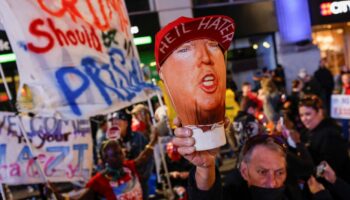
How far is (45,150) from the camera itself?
4.48 metres

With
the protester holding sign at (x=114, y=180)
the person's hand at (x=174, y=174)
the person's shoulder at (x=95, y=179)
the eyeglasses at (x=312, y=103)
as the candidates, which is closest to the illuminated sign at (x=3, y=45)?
the person's hand at (x=174, y=174)

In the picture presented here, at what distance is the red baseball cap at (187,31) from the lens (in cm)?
156

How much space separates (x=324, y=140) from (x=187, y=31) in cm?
264

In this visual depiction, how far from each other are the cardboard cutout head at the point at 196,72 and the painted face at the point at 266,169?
2.84ft

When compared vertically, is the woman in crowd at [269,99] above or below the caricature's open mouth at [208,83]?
below

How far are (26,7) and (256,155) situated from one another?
2.11 m

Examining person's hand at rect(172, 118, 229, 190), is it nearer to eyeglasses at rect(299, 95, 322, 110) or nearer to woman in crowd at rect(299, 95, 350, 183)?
woman in crowd at rect(299, 95, 350, 183)

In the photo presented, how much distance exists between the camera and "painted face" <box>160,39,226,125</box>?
5.17ft

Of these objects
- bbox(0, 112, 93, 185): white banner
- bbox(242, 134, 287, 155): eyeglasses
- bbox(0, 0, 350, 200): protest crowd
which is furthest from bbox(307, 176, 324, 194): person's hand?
bbox(0, 112, 93, 185): white banner

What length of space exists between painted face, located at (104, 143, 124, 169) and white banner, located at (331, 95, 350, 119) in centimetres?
736

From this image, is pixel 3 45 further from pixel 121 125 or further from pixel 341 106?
pixel 341 106

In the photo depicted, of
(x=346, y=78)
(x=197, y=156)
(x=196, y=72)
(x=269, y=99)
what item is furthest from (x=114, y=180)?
(x=346, y=78)

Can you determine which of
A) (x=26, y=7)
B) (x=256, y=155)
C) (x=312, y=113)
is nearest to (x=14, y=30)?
(x=26, y=7)

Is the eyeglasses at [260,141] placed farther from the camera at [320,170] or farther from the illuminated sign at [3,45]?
the illuminated sign at [3,45]
